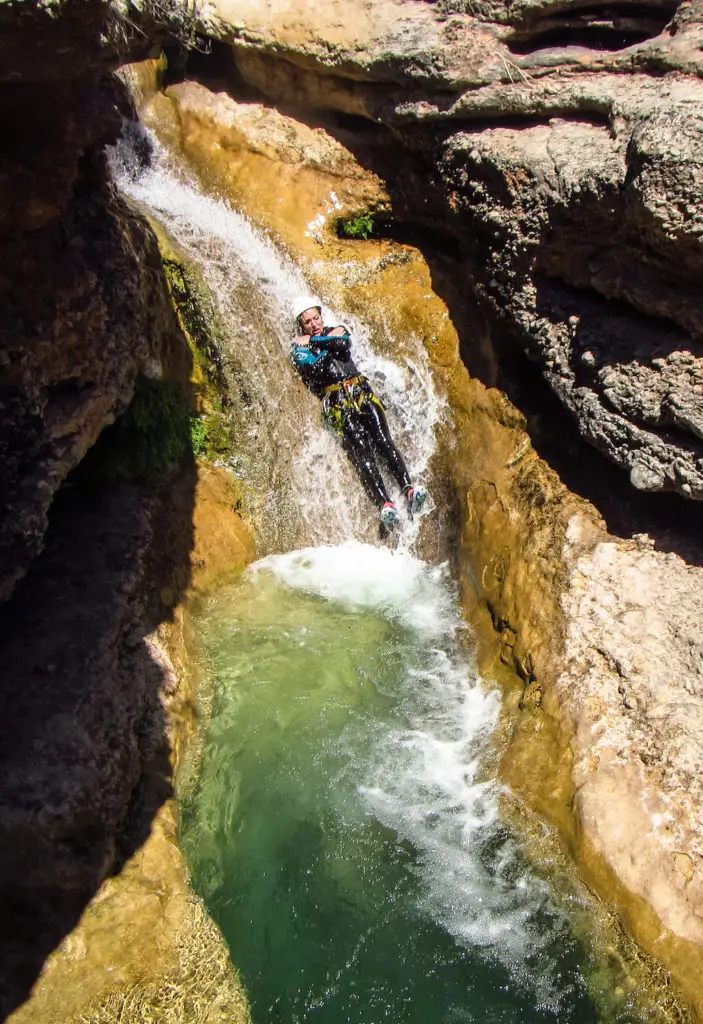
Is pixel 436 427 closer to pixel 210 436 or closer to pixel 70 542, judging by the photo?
pixel 210 436

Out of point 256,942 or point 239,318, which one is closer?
point 256,942

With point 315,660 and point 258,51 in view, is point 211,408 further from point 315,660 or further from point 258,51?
point 258,51

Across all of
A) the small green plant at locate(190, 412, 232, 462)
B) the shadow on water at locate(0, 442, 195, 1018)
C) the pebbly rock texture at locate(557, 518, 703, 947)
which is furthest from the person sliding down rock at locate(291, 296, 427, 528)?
the pebbly rock texture at locate(557, 518, 703, 947)

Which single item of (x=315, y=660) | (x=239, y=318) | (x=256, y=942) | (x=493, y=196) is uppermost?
(x=493, y=196)

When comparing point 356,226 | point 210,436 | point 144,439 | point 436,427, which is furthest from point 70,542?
point 356,226

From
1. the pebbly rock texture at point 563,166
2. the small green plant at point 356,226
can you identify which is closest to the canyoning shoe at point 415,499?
the pebbly rock texture at point 563,166

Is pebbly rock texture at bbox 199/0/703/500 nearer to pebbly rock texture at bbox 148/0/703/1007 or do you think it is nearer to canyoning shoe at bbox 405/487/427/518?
pebbly rock texture at bbox 148/0/703/1007

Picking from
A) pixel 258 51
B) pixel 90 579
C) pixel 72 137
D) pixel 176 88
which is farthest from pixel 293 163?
pixel 90 579
